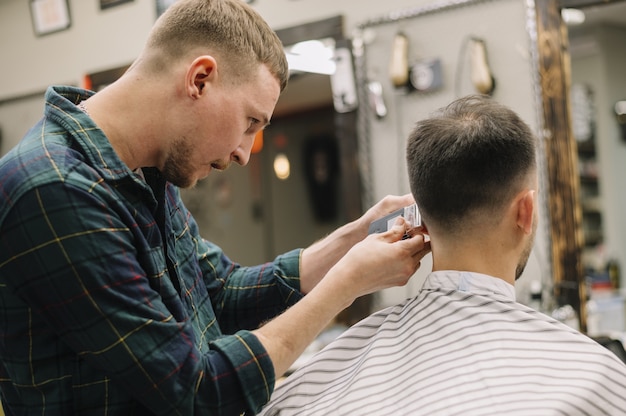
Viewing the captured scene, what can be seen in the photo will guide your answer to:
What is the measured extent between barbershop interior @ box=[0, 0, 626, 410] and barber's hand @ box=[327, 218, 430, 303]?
428 millimetres

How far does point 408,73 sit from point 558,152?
812 mm

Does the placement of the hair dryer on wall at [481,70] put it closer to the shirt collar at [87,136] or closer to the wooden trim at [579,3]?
the wooden trim at [579,3]

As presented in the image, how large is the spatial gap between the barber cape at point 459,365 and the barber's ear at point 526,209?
14 centimetres

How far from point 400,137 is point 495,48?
2.04ft

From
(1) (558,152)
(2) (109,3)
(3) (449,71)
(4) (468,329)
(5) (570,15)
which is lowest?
(4) (468,329)

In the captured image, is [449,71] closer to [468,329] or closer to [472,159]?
[472,159]

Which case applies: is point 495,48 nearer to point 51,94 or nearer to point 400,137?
point 400,137

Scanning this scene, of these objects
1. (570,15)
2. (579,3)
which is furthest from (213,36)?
(570,15)

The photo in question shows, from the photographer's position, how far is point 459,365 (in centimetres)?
132

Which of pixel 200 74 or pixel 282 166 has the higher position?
pixel 200 74

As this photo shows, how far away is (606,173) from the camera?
19.6 feet

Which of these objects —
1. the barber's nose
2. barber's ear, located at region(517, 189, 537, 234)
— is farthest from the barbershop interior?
the barber's nose

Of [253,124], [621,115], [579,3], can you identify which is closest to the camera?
[253,124]

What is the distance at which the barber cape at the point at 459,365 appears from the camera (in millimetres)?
1220
